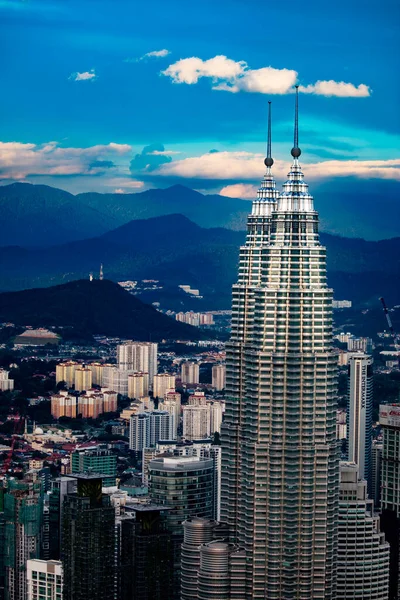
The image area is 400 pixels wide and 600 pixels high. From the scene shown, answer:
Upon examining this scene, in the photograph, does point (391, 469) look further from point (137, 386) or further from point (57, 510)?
point (137, 386)

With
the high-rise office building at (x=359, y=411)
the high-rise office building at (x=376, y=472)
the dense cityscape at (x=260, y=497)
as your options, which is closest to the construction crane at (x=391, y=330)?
the high-rise office building at (x=359, y=411)

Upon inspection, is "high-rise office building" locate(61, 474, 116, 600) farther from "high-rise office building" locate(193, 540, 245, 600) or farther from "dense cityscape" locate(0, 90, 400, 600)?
"high-rise office building" locate(193, 540, 245, 600)

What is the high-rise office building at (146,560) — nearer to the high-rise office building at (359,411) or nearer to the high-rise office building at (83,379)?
the high-rise office building at (359,411)

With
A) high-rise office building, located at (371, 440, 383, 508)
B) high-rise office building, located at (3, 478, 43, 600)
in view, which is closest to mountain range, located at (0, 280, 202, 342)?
high-rise office building, located at (371, 440, 383, 508)

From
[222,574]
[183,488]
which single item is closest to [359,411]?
[183,488]

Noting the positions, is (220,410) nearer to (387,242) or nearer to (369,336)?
(369,336)
